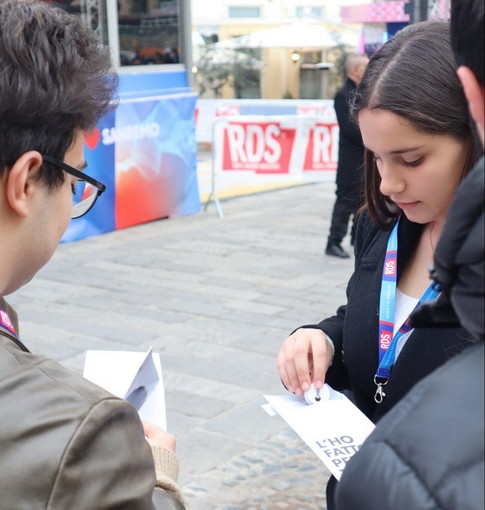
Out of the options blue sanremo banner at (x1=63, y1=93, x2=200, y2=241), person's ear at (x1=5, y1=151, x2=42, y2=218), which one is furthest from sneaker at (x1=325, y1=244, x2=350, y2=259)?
person's ear at (x1=5, y1=151, x2=42, y2=218)

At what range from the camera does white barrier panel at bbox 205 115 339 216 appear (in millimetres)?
9508

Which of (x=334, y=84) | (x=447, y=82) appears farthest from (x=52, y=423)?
(x=334, y=84)

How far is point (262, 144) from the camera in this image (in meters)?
9.52

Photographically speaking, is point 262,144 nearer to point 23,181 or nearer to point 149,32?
point 149,32

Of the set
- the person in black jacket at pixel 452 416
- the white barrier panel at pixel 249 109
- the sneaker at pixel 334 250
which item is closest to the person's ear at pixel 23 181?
the person in black jacket at pixel 452 416

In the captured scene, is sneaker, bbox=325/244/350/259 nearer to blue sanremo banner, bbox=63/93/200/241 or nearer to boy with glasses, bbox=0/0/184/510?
blue sanremo banner, bbox=63/93/200/241

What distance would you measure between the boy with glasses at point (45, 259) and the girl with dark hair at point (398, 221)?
0.60m

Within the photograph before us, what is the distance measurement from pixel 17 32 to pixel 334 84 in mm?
25669

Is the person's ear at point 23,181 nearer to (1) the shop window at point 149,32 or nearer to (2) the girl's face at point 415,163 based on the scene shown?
(2) the girl's face at point 415,163

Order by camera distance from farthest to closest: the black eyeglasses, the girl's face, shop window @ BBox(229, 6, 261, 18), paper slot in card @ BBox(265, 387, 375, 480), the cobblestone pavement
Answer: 1. shop window @ BBox(229, 6, 261, 18)
2. the cobblestone pavement
3. the girl's face
4. paper slot in card @ BBox(265, 387, 375, 480)
5. the black eyeglasses

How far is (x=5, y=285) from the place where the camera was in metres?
1.29

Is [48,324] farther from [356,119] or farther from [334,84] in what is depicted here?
[334,84]

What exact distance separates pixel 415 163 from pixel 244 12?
3332cm

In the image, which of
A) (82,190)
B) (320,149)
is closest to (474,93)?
(82,190)
